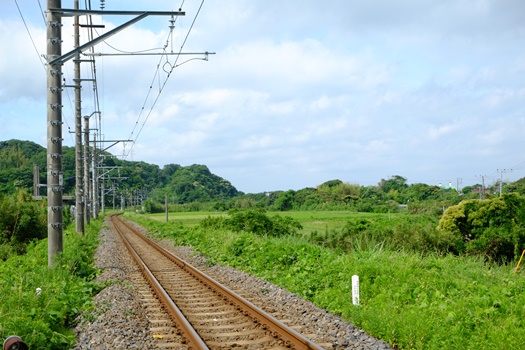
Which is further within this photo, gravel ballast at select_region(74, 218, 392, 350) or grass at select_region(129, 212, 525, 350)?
gravel ballast at select_region(74, 218, 392, 350)

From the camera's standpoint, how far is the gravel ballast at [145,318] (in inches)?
336

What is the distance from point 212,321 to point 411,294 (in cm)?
377

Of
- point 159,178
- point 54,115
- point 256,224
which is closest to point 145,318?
point 54,115

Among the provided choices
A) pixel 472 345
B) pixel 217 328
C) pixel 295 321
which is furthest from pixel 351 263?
pixel 472 345

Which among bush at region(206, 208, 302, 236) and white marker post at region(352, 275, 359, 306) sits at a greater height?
bush at region(206, 208, 302, 236)

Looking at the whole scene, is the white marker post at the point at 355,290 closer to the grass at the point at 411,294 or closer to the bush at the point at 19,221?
the grass at the point at 411,294

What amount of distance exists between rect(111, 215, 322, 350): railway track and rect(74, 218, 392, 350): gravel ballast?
0.43 meters

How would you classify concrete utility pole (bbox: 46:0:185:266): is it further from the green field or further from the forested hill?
the forested hill

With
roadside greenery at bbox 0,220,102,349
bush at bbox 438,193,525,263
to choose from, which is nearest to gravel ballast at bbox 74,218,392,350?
roadside greenery at bbox 0,220,102,349

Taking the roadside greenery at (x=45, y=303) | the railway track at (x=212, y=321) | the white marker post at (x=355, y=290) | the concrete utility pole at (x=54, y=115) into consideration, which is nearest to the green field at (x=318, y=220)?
the railway track at (x=212, y=321)

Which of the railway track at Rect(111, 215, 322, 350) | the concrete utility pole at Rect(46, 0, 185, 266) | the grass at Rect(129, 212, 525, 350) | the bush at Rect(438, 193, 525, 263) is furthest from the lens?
the bush at Rect(438, 193, 525, 263)

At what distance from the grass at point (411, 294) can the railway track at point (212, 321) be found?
4.93 ft

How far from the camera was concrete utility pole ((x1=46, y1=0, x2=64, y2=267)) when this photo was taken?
46.1ft

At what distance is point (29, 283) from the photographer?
12047 millimetres
